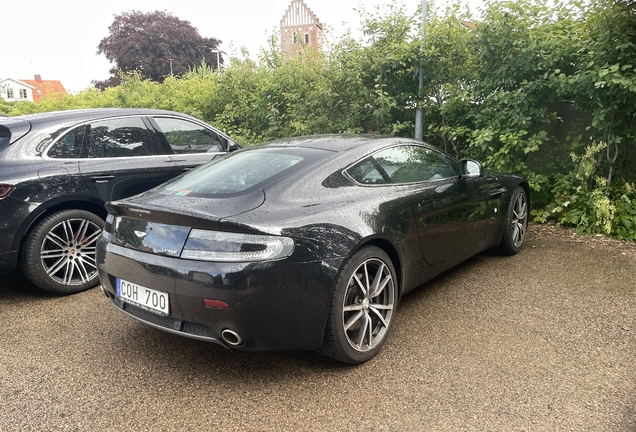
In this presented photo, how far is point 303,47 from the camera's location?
28.7 ft

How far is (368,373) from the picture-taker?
2.64m

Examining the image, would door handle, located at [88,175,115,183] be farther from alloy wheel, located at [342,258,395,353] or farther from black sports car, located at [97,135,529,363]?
alloy wheel, located at [342,258,395,353]

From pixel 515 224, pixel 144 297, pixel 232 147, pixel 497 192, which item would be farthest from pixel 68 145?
pixel 515 224

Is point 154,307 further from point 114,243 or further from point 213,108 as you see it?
point 213,108

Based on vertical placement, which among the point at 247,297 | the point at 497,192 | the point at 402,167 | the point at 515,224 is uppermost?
the point at 402,167

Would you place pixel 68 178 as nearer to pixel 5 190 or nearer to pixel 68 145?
pixel 68 145

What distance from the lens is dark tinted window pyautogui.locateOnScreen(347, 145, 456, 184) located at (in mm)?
3117

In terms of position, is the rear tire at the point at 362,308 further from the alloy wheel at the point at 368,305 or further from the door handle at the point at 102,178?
the door handle at the point at 102,178

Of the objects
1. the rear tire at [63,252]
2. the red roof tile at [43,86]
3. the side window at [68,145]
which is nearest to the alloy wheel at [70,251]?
the rear tire at [63,252]

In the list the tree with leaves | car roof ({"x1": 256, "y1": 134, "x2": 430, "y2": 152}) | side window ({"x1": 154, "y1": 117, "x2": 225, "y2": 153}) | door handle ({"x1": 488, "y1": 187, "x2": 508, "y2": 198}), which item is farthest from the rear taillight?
the tree with leaves

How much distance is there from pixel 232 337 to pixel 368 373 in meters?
0.82

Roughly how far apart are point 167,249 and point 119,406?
0.83m

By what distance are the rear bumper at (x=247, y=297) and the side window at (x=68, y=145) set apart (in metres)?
1.98

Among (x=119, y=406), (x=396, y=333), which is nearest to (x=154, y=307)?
(x=119, y=406)
